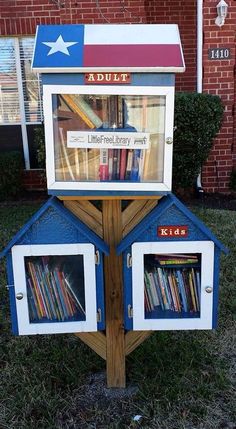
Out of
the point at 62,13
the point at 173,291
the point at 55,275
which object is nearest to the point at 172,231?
the point at 173,291

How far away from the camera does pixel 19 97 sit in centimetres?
699

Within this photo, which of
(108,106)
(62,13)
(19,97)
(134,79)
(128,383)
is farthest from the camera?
(19,97)

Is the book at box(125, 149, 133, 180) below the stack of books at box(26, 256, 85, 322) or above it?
above

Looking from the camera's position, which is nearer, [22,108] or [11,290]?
[11,290]

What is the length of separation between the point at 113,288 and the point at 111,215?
395 mm

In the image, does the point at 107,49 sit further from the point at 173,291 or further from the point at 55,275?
the point at 173,291

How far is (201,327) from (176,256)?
40 centimetres

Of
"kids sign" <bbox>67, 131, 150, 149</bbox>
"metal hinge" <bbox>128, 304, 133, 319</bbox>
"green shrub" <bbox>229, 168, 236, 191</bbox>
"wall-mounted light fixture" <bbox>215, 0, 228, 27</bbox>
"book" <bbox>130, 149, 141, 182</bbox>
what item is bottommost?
"green shrub" <bbox>229, 168, 236, 191</bbox>

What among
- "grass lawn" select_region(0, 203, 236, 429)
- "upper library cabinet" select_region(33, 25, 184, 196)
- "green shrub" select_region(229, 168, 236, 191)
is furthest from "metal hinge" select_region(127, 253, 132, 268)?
"green shrub" select_region(229, 168, 236, 191)

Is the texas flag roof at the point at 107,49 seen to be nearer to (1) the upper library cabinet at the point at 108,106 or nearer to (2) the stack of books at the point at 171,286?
(1) the upper library cabinet at the point at 108,106

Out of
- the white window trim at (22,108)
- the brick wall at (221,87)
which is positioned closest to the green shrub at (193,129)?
the brick wall at (221,87)

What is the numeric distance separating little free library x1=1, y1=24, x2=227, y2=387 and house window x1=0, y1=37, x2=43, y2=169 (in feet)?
16.0

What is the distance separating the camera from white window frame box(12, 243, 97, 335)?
2344 mm

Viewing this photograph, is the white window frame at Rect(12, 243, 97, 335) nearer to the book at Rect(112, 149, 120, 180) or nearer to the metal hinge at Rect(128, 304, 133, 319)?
the metal hinge at Rect(128, 304, 133, 319)
